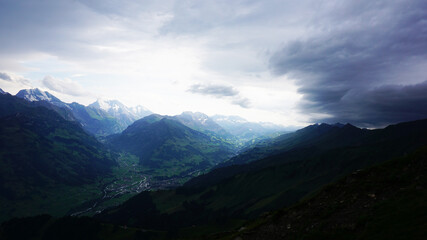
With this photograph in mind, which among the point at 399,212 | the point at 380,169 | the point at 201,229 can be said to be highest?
the point at 380,169

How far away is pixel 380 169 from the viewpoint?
119 ft

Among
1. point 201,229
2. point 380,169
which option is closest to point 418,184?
point 380,169

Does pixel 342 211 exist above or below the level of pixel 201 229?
above

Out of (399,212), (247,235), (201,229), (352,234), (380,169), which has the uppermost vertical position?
(380,169)

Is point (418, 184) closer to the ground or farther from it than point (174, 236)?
farther from it

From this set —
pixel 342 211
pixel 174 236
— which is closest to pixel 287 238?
pixel 342 211

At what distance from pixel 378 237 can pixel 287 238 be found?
1156cm

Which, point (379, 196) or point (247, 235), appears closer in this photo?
point (379, 196)

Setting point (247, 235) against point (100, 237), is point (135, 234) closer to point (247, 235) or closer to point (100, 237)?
point (100, 237)

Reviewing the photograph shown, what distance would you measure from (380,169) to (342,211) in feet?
44.8

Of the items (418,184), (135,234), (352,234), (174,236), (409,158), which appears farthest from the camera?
(135,234)

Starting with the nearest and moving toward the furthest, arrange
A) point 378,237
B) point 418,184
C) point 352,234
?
point 378,237 < point 352,234 < point 418,184

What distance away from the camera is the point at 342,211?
96.0 feet

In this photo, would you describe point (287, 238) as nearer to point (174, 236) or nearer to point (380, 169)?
point (380, 169)
